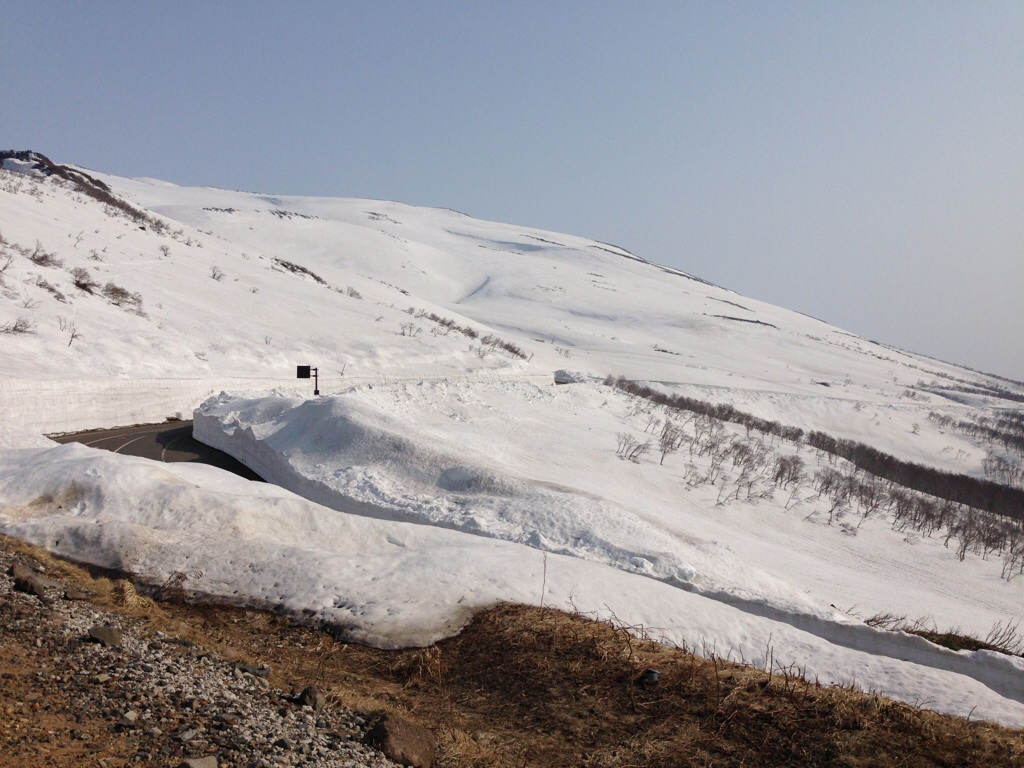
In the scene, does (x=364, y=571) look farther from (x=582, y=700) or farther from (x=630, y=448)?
(x=630, y=448)

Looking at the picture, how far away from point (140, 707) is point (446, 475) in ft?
35.0

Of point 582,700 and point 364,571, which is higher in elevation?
point 364,571

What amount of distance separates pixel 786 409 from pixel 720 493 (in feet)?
107

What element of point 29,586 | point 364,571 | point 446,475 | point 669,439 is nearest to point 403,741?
point 364,571

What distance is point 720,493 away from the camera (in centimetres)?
1977

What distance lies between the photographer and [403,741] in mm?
4473

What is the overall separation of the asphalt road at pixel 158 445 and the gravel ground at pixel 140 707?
40.4 feet

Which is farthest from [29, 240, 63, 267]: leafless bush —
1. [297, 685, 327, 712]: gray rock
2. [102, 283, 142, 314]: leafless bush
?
[297, 685, 327, 712]: gray rock

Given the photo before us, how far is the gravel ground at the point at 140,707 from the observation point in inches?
149

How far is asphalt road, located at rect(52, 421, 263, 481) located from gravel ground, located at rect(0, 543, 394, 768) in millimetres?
12306

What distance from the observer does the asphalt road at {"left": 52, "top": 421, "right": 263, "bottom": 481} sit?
17469mm

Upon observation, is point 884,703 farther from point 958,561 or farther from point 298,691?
point 958,561

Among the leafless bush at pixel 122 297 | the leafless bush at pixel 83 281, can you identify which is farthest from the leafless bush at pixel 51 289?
the leafless bush at pixel 122 297

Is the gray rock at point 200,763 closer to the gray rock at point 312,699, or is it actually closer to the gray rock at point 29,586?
the gray rock at point 312,699
